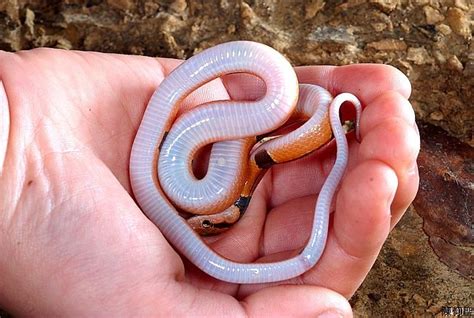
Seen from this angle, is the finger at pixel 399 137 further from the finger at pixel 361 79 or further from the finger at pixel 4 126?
the finger at pixel 4 126

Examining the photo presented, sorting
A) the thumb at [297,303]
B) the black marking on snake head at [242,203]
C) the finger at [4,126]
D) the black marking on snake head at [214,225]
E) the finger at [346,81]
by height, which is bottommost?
the black marking on snake head at [214,225]

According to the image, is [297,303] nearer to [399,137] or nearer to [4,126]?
[399,137]

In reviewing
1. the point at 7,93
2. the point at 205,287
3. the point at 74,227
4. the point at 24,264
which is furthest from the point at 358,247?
the point at 7,93

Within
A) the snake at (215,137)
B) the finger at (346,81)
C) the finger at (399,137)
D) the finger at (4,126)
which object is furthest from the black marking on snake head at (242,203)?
the finger at (4,126)

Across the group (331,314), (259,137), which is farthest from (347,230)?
(259,137)

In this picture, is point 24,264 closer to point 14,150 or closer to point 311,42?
point 14,150

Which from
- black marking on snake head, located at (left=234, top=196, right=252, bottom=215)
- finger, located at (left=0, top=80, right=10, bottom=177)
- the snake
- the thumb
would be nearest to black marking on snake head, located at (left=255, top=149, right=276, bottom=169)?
the snake
